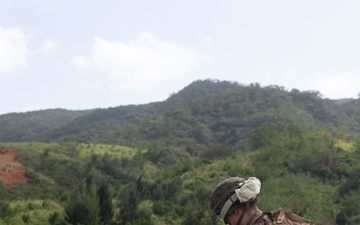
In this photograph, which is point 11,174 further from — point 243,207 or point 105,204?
point 243,207

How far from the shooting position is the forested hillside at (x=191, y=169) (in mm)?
16109

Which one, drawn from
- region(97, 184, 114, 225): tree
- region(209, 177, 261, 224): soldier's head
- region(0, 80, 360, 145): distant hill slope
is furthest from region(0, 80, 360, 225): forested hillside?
region(209, 177, 261, 224): soldier's head

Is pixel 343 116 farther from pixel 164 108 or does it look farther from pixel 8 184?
pixel 8 184

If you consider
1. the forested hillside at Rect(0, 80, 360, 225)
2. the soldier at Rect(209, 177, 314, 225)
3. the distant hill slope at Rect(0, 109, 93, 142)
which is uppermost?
the distant hill slope at Rect(0, 109, 93, 142)

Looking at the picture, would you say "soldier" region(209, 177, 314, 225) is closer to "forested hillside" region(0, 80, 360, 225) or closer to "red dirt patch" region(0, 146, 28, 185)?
"forested hillside" region(0, 80, 360, 225)

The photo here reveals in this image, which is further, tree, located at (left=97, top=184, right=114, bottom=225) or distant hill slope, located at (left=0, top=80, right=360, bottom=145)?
distant hill slope, located at (left=0, top=80, right=360, bottom=145)

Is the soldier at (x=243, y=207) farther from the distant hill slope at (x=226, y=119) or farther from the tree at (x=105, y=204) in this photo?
the distant hill slope at (x=226, y=119)

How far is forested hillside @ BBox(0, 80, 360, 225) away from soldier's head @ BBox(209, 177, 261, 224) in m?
11.7

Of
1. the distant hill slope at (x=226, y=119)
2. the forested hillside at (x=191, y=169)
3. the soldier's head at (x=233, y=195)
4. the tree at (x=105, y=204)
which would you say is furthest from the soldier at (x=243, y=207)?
the distant hill slope at (x=226, y=119)

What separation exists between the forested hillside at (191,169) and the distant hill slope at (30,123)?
63.0ft

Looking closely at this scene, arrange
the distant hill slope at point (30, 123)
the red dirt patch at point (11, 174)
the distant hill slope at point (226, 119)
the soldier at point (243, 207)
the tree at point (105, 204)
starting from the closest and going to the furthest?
the soldier at point (243, 207), the tree at point (105, 204), the red dirt patch at point (11, 174), the distant hill slope at point (226, 119), the distant hill slope at point (30, 123)

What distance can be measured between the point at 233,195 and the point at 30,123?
10878cm

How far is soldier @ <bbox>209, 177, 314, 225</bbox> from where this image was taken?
208cm

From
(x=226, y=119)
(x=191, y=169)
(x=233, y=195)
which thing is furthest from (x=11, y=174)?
(x=226, y=119)
